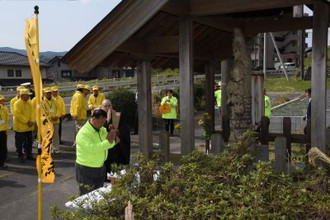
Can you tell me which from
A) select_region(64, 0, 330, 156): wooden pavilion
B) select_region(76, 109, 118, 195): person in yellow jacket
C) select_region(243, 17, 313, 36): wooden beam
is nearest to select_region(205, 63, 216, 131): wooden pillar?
select_region(64, 0, 330, 156): wooden pavilion

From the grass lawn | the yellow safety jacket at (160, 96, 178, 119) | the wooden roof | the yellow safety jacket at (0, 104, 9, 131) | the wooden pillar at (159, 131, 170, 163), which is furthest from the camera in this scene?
the grass lawn

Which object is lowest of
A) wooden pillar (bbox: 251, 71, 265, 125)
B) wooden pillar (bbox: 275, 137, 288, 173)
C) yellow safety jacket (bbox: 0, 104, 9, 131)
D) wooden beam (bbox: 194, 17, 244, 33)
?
wooden pillar (bbox: 275, 137, 288, 173)

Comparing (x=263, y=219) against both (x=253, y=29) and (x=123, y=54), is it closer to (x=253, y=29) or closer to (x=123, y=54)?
(x=123, y=54)

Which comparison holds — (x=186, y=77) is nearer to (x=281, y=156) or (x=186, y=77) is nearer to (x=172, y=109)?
(x=281, y=156)

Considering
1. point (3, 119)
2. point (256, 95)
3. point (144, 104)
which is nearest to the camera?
point (144, 104)

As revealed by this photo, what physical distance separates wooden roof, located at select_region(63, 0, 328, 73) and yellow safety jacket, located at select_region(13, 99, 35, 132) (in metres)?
3.84

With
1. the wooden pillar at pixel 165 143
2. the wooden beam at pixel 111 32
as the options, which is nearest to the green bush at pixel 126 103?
the wooden pillar at pixel 165 143

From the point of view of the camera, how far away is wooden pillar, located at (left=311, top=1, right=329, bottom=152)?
4.88m

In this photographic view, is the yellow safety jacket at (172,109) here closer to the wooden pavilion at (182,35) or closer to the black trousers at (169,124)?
the black trousers at (169,124)

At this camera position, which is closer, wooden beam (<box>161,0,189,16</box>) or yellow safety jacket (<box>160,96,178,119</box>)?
wooden beam (<box>161,0,189,16</box>)

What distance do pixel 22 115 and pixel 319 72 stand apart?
726 cm

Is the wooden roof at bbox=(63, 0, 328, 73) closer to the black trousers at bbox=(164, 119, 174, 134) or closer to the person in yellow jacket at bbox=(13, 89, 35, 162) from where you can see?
the person in yellow jacket at bbox=(13, 89, 35, 162)

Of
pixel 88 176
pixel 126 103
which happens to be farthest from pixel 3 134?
pixel 126 103

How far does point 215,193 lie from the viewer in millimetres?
3994
